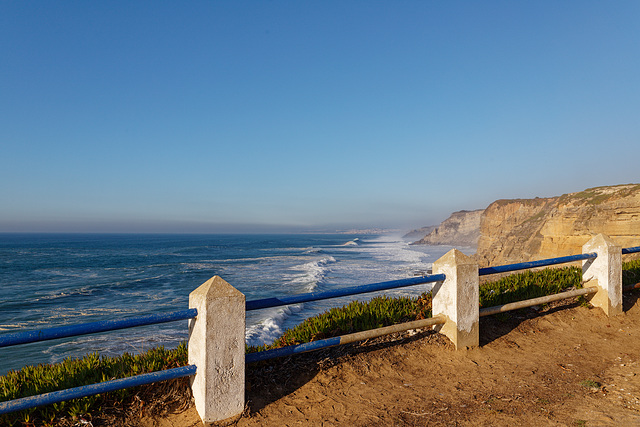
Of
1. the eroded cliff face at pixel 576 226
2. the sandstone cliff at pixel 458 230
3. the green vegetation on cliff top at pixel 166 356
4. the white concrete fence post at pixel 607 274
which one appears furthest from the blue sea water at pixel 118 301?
the sandstone cliff at pixel 458 230

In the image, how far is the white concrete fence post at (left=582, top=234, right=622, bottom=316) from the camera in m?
6.90

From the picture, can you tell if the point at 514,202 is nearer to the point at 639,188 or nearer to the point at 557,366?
the point at 639,188

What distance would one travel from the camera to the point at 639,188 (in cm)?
2417

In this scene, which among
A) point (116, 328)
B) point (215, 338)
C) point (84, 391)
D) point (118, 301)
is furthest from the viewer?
point (118, 301)

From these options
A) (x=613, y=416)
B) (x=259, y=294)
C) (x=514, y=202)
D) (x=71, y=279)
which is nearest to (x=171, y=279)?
(x=71, y=279)

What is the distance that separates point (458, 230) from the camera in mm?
104938

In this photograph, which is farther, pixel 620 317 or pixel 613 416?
pixel 620 317

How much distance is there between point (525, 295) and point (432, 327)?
8.43ft

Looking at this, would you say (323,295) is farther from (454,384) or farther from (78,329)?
(78,329)

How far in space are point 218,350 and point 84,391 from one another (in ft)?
3.46

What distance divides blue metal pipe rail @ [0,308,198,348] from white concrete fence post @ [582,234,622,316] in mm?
6979

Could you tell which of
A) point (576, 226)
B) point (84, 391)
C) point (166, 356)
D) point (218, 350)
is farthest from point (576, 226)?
point (84, 391)

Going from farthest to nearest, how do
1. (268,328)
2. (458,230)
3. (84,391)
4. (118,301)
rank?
(458,230)
(118,301)
(268,328)
(84,391)

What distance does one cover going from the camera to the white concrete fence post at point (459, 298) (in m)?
5.11
